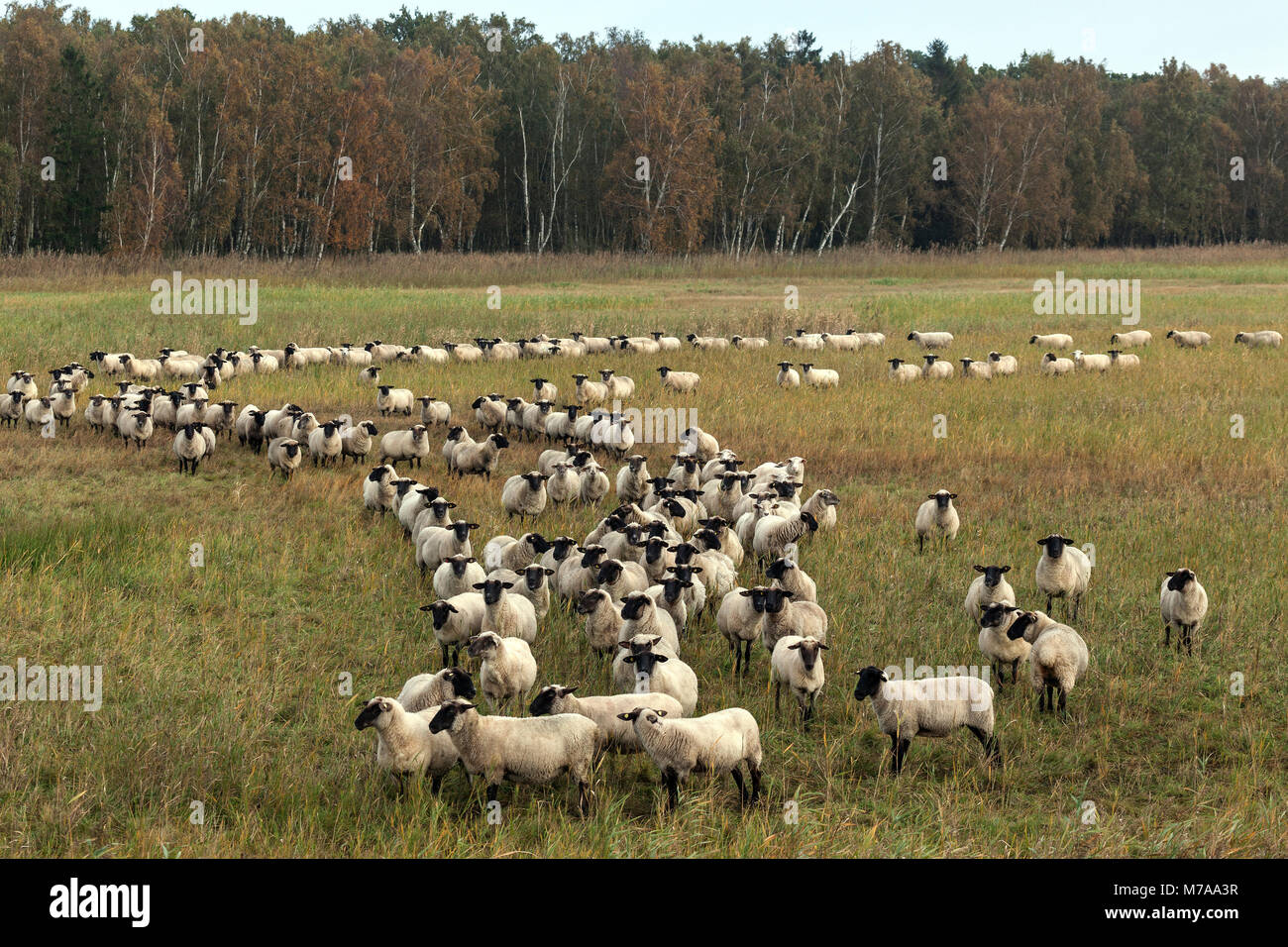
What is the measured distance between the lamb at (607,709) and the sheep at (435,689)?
570 mm

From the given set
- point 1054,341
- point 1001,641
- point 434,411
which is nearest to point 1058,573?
point 1001,641

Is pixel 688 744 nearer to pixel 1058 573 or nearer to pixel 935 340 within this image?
pixel 1058 573

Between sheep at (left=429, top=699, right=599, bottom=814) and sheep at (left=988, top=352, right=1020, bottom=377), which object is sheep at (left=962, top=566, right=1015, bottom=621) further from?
sheep at (left=988, top=352, right=1020, bottom=377)

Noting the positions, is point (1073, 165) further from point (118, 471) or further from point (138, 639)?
point (138, 639)

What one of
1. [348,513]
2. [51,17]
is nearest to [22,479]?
[348,513]

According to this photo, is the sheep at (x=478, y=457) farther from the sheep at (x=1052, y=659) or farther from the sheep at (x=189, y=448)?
the sheep at (x=1052, y=659)

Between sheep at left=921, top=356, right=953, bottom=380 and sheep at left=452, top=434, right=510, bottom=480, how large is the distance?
13926 mm

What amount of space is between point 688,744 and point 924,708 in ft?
6.76

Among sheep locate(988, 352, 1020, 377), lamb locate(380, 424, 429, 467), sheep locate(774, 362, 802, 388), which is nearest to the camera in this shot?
lamb locate(380, 424, 429, 467)

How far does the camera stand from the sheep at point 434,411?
888 inches

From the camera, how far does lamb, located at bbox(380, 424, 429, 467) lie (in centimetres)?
1959

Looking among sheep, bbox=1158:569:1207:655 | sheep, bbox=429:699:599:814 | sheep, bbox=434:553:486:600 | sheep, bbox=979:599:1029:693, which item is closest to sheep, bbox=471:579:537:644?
sheep, bbox=434:553:486:600

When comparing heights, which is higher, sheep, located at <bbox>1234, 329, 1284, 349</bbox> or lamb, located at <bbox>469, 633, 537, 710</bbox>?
sheep, located at <bbox>1234, 329, 1284, 349</bbox>
